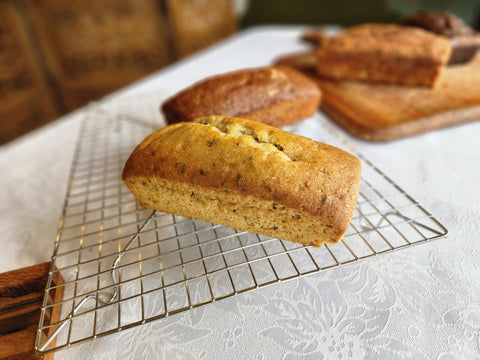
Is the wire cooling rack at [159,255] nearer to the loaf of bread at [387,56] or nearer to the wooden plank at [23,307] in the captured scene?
the wooden plank at [23,307]

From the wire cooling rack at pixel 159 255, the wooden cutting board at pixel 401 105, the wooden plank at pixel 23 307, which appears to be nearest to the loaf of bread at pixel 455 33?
the wooden cutting board at pixel 401 105

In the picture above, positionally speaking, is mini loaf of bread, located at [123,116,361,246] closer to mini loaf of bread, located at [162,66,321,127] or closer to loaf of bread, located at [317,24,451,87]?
mini loaf of bread, located at [162,66,321,127]

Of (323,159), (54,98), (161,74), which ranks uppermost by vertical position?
(323,159)

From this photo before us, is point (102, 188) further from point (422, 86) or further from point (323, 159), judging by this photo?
point (422, 86)

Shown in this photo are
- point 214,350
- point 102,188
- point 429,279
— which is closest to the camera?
point 214,350

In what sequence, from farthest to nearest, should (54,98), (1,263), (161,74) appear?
(54,98), (161,74), (1,263)

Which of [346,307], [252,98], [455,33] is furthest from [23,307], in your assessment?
[455,33]

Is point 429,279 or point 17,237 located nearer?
point 429,279

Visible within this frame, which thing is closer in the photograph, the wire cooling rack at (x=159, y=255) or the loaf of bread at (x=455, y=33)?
the wire cooling rack at (x=159, y=255)

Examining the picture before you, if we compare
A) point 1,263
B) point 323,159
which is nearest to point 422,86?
point 323,159
